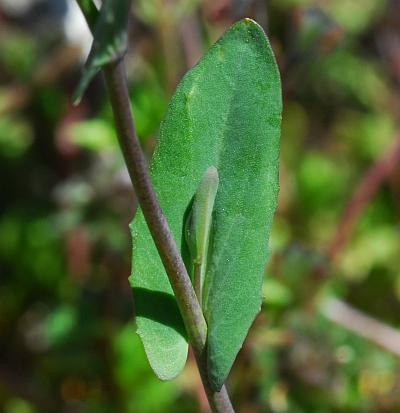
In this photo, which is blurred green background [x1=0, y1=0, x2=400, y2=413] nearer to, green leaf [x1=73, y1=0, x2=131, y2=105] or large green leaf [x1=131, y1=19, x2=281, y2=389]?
large green leaf [x1=131, y1=19, x2=281, y2=389]

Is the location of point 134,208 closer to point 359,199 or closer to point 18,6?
point 359,199

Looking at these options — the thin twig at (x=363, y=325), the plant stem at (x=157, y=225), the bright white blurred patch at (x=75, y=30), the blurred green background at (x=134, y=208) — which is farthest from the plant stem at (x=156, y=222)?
the bright white blurred patch at (x=75, y=30)

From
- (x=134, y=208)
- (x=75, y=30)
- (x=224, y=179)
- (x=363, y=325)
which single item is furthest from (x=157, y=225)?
(x=75, y=30)

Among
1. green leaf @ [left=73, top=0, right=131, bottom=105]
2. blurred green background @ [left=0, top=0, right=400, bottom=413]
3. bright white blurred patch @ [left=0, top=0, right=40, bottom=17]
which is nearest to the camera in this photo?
green leaf @ [left=73, top=0, right=131, bottom=105]

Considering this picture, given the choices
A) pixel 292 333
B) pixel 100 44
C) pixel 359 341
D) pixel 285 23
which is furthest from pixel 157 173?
pixel 285 23

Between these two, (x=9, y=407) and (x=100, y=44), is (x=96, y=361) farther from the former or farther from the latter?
(x=100, y=44)

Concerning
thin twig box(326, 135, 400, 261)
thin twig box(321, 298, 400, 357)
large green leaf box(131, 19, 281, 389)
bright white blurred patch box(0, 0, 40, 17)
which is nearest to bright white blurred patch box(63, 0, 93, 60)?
bright white blurred patch box(0, 0, 40, 17)
